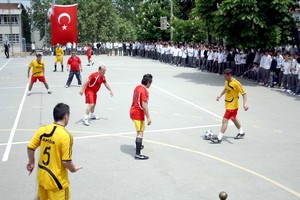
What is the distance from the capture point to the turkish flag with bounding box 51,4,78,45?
139 feet

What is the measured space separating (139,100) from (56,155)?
13.3 ft

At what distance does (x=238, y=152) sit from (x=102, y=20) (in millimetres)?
48923

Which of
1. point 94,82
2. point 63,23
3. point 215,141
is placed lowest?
point 215,141

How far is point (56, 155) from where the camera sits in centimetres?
508

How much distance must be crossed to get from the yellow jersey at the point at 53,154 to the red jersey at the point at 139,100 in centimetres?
390

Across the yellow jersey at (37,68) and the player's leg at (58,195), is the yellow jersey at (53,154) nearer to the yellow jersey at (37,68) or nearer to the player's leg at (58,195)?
the player's leg at (58,195)

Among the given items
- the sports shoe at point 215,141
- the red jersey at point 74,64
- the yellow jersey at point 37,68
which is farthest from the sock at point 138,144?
the red jersey at point 74,64

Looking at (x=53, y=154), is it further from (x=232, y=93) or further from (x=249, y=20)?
(x=249, y=20)

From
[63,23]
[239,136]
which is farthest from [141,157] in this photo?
[63,23]

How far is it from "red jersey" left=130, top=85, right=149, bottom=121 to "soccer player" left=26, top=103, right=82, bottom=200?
3.81 metres

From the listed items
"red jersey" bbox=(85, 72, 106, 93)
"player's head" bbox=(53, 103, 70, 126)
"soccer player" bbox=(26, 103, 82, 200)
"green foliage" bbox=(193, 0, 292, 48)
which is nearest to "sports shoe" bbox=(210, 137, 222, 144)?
"red jersey" bbox=(85, 72, 106, 93)

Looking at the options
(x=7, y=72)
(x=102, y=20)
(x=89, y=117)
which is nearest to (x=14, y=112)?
(x=89, y=117)

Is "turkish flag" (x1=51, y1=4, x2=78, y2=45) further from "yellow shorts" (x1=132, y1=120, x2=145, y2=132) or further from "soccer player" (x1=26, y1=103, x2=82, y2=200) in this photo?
"soccer player" (x1=26, y1=103, x2=82, y2=200)

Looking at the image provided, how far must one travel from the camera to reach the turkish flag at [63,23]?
42.4 metres
